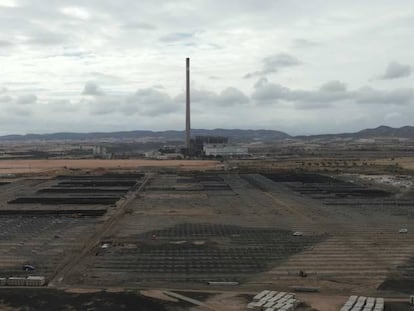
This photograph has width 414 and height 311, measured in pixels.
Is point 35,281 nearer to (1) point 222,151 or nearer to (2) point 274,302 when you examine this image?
(2) point 274,302

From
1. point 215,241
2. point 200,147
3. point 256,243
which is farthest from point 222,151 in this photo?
point 256,243

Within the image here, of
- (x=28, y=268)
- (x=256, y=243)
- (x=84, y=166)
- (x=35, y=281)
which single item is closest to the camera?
(x=35, y=281)

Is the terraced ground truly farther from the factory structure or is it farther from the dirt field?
the factory structure

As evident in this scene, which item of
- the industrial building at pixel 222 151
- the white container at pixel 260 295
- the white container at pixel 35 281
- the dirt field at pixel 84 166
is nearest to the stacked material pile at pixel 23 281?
the white container at pixel 35 281

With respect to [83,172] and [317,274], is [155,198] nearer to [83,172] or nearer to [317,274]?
[317,274]

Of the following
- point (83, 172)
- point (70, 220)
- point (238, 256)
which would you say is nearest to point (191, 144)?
point (83, 172)

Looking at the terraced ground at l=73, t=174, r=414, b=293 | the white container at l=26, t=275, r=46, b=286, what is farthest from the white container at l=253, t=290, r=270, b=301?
the white container at l=26, t=275, r=46, b=286
